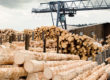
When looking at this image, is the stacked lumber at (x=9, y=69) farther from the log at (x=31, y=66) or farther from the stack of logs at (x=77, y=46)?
the stack of logs at (x=77, y=46)

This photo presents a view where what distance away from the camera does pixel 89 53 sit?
13734 mm

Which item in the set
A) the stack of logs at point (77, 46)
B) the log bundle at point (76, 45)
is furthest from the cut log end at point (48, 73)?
the stack of logs at point (77, 46)

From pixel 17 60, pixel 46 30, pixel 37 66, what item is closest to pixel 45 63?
pixel 37 66

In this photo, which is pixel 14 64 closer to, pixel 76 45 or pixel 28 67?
pixel 28 67

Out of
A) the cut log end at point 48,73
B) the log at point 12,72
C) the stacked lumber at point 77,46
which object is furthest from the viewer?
the stacked lumber at point 77,46

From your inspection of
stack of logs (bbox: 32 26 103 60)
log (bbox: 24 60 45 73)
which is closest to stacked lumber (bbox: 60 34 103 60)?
stack of logs (bbox: 32 26 103 60)

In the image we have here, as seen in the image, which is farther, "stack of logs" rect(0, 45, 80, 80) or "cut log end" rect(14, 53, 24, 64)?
"cut log end" rect(14, 53, 24, 64)

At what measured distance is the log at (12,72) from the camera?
18.5 ft

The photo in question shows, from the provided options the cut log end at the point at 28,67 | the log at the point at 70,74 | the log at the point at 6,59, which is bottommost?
the log at the point at 70,74

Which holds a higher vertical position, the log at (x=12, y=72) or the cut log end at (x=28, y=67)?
the cut log end at (x=28, y=67)

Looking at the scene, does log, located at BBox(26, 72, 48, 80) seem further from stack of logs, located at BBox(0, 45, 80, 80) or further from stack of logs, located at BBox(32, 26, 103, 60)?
stack of logs, located at BBox(32, 26, 103, 60)

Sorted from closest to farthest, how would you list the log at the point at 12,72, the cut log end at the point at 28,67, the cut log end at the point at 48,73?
the log at the point at 12,72 → the cut log end at the point at 28,67 → the cut log end at the point at 48,73

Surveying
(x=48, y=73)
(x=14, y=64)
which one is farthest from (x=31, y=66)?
(x=14, y=64)

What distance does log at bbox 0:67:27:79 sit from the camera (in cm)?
564
